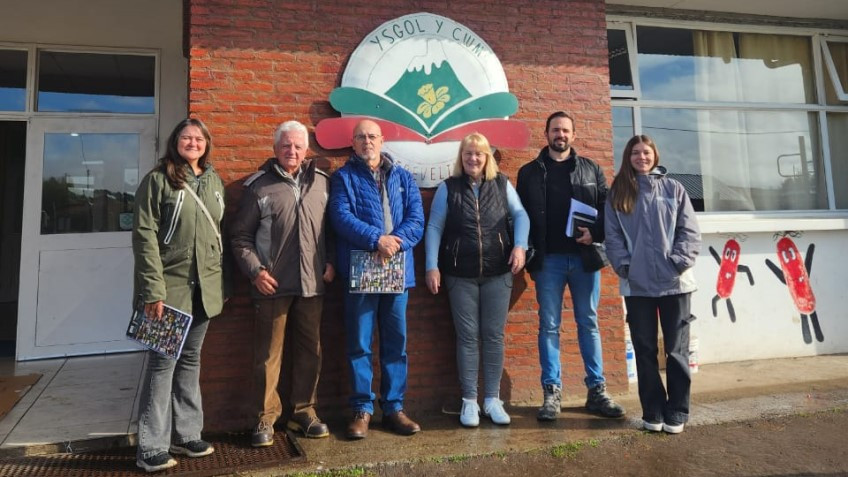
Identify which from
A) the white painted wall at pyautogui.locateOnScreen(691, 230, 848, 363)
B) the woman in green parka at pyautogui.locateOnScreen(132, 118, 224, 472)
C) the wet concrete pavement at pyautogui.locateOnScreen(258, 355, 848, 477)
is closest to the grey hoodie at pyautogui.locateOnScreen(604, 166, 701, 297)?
the wet concrete pavement at pyautogui.locateOnScreen(258, 355, 848, 477)

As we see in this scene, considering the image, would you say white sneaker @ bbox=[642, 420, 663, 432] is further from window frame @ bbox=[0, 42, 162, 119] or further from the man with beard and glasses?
window frame @ bbox=[0, 42, 162, 119]

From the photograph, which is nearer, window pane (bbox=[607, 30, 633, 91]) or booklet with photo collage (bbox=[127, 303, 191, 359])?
booklet with photo collage (bbox=[127, 303, 191, 359])

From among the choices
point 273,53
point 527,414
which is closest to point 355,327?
point 527,414

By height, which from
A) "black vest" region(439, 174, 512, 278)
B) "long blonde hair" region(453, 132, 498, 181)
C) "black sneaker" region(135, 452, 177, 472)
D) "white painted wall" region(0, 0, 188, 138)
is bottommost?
"black sneaker" region(135, 452, 177, 472)

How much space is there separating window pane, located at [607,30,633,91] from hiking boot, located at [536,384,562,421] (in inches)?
129

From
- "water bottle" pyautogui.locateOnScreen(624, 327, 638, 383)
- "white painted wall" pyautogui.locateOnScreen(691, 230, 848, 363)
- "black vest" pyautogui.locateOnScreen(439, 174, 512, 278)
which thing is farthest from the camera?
"white painted wall" pyautogui.locateOnScreen(691, 230, 848, 363)

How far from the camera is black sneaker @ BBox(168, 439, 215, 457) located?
312cm

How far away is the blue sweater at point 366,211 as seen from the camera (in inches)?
131

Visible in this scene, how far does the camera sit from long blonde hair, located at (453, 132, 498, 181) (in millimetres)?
3621

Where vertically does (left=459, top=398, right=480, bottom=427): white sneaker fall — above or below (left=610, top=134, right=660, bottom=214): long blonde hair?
below

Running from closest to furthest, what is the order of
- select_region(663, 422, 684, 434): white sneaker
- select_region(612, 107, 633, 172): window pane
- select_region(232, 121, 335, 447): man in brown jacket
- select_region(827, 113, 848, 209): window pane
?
select_region(232, 121, 335, 447): man in brown jacket, select_region(663, 422, 684, 434): white sneaker, select_region(612, 107, 633, 172): window pane, select_region(827, 113, 848, 209): window pane

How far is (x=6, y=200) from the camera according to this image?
8492 millimetres

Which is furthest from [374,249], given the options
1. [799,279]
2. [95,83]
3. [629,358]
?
[799,279]

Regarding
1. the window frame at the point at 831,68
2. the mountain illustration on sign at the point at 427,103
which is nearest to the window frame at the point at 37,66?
the mountain illustration on sign at the point at 427,103
